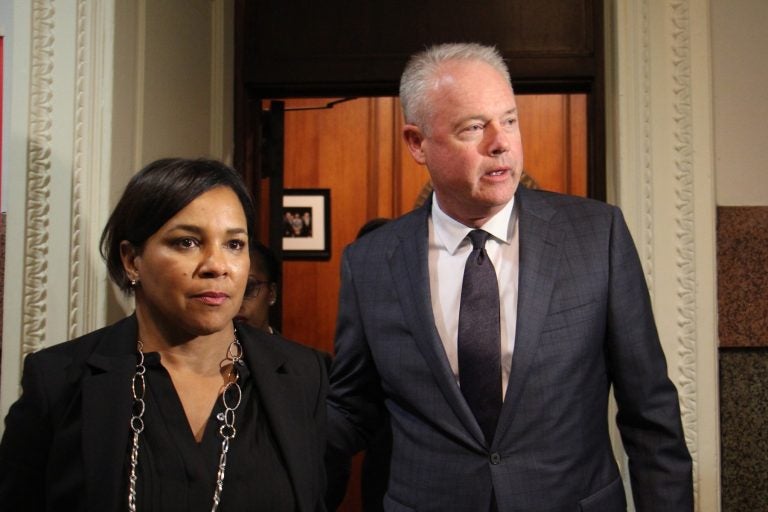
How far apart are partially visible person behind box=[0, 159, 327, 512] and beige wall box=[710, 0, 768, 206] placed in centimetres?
155

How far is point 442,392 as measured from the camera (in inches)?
67.7

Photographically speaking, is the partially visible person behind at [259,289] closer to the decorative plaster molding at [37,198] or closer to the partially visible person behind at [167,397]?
the decorative plaster molding at [37,198]

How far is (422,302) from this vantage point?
1.79m

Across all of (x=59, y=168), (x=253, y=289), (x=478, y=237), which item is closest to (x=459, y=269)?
(x=478, y=237)

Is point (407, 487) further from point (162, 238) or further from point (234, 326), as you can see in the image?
point (162, 238)

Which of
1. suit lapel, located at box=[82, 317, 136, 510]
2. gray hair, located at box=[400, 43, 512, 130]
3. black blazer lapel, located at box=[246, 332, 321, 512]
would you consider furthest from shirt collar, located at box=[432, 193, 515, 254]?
suit lapel, located at box=[82, 317, 136, 510]

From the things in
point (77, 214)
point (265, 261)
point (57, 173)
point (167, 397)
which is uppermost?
point (57, 173)

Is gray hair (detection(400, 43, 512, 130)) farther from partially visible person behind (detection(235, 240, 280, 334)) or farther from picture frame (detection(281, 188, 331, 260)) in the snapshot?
picture frame (detection(281, 188, 331, 260))

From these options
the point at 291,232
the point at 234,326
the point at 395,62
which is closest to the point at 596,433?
the point at 234,326

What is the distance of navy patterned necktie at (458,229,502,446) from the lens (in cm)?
169

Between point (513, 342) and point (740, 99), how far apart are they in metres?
1.25

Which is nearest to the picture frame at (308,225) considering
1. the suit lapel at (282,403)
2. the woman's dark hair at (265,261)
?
the woman's dark hair at (265,261)

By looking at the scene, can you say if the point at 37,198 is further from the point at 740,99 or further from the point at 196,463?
the point at 740,99

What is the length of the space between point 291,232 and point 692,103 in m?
3.10
